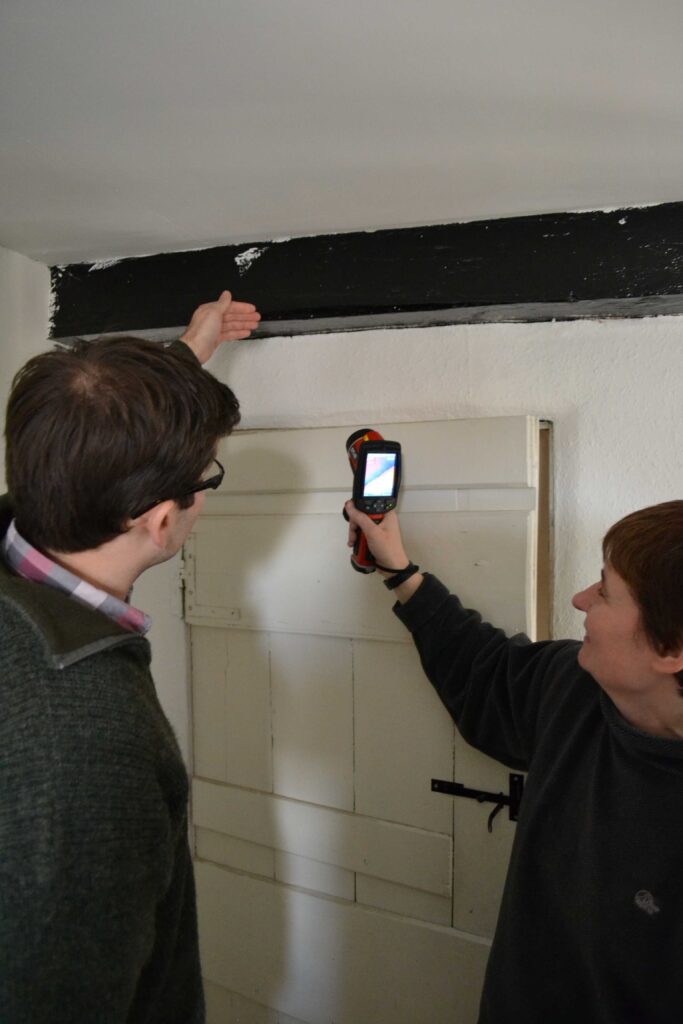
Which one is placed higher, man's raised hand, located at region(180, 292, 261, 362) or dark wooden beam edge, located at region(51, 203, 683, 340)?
dark wooden beam edge, located at region(51, 203, 683, 340)

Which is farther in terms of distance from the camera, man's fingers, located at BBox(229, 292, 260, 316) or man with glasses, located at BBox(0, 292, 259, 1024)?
man's fingers, located at BBox(229, 292, 260, 316)

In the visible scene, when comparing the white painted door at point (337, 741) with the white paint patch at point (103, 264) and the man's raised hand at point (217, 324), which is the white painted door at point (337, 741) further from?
the white paint patch at point (103, 264)

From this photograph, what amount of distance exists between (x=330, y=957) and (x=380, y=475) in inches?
40.7

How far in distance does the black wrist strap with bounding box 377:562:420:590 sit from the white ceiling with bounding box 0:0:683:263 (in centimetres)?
60

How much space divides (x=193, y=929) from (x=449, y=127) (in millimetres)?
1005

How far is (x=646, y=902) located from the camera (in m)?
0.81

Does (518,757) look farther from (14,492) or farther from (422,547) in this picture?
(14,492)

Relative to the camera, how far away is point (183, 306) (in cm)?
135

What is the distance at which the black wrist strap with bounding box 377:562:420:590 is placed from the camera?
1180mm

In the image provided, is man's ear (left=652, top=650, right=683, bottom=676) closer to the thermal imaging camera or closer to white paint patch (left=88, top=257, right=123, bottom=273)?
the thermal imaging camera

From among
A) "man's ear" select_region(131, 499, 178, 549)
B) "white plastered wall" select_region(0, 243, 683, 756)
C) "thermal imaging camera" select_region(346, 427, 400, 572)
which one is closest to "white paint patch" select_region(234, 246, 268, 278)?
"white plastered wall" select_region(0, 243, 683, 756)

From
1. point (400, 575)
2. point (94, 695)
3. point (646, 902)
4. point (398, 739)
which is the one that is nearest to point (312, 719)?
point (398, 739)

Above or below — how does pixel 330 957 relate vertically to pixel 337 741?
below

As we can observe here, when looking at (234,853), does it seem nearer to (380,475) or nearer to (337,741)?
(337,741)
